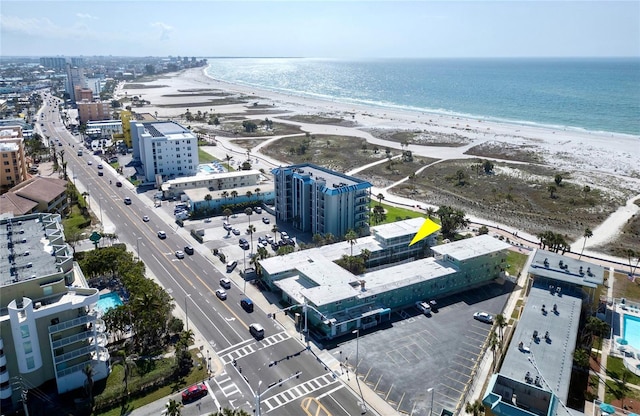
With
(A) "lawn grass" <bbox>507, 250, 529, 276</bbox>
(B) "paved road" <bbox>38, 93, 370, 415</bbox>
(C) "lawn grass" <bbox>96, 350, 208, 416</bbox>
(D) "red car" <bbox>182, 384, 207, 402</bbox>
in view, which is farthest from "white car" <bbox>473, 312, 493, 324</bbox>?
(D) "red car" <bbox>182, 384, 207, 402</bbox>

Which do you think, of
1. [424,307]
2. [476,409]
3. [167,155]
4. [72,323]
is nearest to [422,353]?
[424,307]

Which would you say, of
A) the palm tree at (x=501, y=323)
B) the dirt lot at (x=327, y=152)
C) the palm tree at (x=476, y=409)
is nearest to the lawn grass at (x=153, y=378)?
the palm tree at (x=476, y=409)

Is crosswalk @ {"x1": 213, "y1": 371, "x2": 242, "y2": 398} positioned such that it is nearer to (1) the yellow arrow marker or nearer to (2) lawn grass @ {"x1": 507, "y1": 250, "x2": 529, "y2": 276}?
(1) the yellow arrow marker

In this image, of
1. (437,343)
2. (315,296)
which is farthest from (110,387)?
(437,343)

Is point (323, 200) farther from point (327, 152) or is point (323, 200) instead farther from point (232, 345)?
point (327, 152)

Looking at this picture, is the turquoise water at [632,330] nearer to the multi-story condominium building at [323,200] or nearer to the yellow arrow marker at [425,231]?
the yellow arrow marker at [425,231]
